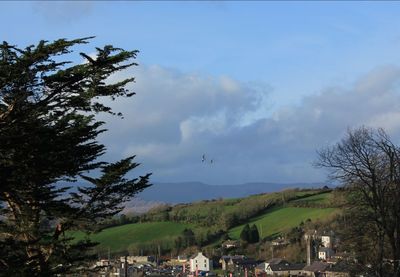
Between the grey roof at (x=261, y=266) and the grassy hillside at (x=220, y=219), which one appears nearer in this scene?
the grey roof at (x=261, y=266)

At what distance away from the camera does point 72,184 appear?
1641 cm

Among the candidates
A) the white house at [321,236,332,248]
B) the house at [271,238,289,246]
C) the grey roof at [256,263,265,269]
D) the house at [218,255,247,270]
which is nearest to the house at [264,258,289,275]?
the grey roof at [256,263,265,269]

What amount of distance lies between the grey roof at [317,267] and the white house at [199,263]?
1426cm

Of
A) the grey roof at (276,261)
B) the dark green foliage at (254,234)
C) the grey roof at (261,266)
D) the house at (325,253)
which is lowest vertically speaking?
the grey roof at (261,266)

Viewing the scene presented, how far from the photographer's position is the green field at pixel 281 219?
8144 centimetres

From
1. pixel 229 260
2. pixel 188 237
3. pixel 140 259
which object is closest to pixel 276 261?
pixel 229 260

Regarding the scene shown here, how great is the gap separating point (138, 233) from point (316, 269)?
28.6m

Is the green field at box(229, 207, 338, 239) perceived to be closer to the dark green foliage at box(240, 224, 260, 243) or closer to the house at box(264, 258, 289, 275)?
the dark green foliage at box(240, 224, 260, 243)

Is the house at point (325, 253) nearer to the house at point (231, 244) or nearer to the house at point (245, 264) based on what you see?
the house at point (245, 264)

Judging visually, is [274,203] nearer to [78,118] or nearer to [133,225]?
[133,225]

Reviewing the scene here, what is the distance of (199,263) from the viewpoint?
3302 inches

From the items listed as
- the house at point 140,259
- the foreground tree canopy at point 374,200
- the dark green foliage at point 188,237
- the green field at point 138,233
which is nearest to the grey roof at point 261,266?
the dark green foliage at point 188,237

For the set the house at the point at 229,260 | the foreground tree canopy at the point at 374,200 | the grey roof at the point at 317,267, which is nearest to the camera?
Result: the foreground tree canopy at the point at 374,200

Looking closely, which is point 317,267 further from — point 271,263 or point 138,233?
point 138,233
